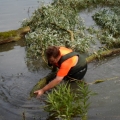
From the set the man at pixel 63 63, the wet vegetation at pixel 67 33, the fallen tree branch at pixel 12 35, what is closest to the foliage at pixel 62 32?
the wet vegetation at pixel 67 33

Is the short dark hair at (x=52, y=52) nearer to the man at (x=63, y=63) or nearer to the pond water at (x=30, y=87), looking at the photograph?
the man at (x=63, y=63)

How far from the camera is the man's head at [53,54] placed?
6.50 metres

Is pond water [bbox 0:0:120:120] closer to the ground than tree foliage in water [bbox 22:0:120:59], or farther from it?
closer to the ground

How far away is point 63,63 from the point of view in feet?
22.2

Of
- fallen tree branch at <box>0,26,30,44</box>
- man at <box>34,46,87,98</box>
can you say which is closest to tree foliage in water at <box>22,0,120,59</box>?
fallen tree branch at <box>0,26,30,44</box>

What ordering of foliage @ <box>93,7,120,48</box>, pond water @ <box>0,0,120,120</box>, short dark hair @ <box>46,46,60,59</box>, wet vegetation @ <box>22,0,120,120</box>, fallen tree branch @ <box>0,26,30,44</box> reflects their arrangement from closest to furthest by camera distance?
short dark hair @ <box>46,46,60,59</box> → pond water @ <box>0,0,120,120</box> → wet vegetation @ <box>22,0,120,120</box> → foliage @ <box>93,7,120,48</box> → fallen tree branch @ <box>0,26,30,44</box>

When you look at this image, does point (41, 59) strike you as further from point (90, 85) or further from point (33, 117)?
point (33, 117)

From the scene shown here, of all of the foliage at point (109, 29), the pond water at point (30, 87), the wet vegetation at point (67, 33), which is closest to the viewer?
the pond water at point (30, 87)

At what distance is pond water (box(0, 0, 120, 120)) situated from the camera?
6832 millimetres

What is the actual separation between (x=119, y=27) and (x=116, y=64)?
139 inches

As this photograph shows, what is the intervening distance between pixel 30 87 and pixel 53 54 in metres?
2.14

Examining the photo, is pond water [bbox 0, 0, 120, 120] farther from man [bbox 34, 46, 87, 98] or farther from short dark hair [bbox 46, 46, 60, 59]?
short dark hair [bbox 46, 46, 60, 59]

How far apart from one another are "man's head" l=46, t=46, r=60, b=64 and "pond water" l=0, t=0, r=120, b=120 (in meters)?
1.35

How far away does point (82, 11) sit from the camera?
17.5 meters
